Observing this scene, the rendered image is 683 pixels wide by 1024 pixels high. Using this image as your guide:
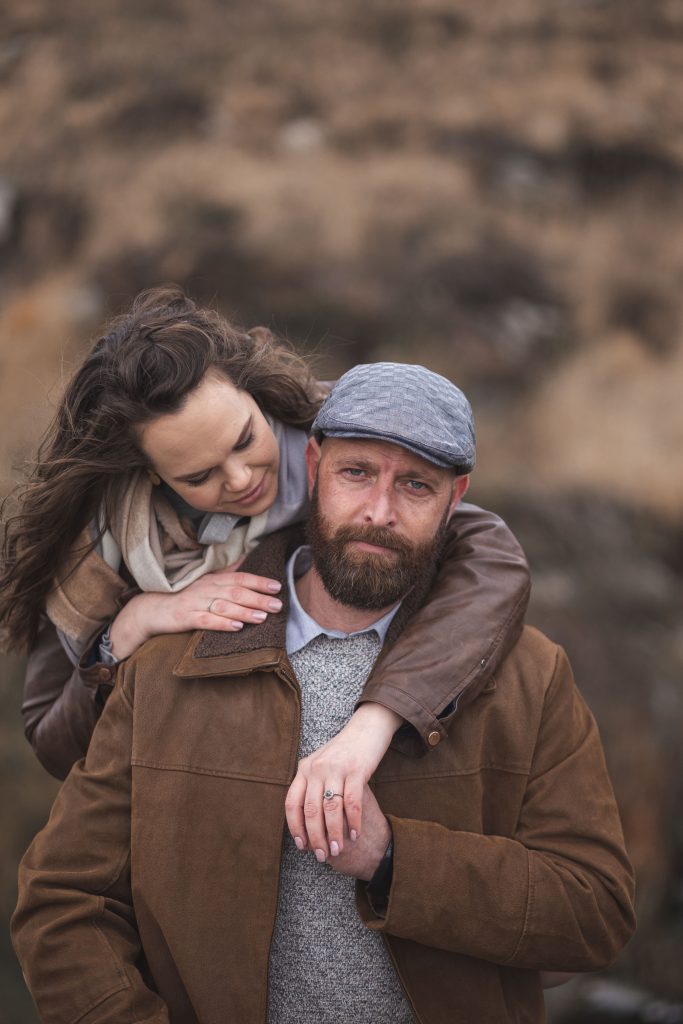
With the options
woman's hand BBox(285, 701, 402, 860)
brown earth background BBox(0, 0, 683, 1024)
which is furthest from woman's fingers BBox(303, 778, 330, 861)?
brown earth background BBox(0, 0, 683, 1024)

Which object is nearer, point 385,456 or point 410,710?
point 410,710

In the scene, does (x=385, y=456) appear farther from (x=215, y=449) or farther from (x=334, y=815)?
(x=334, y=815)

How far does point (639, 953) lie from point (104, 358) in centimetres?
485

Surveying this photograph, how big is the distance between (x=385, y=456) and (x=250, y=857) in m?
1.04

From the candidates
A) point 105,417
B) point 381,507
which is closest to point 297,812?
point 381,507

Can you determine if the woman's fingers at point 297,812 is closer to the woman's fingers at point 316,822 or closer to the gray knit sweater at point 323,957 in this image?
the woman's fingers at point 316,822

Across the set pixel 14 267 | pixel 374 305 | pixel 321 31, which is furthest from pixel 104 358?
pixel 321 31

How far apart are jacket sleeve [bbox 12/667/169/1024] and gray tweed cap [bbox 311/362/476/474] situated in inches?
36.4

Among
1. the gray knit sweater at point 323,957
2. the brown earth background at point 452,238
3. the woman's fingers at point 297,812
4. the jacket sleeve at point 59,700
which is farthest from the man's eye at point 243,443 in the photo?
the brown earth background at point 452,238

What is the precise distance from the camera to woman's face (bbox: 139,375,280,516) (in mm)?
2607

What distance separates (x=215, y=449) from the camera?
2613mm

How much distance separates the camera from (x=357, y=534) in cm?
258

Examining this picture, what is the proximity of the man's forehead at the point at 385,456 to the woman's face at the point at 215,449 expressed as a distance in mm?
263

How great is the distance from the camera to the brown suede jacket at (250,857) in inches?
95.6
